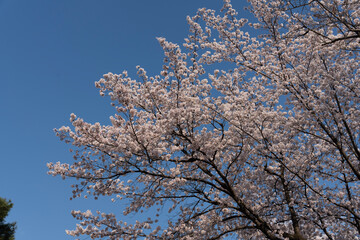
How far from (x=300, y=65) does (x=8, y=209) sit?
20.4 m

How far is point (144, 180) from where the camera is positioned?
9398mm

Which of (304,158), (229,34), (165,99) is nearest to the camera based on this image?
(165,99)

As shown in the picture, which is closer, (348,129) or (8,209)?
(348,129)

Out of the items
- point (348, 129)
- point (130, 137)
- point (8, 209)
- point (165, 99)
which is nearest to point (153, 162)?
point (130, 137)

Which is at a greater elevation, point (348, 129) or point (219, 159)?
point (348, 129)

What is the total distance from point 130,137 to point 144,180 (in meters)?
2.66

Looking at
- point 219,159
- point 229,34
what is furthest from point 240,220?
point 229,34

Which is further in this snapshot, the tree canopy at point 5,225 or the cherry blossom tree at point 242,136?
the tree canopy at point 5,225

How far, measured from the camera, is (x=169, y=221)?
8.42 meters

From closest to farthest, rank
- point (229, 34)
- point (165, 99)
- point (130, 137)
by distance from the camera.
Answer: point (130, 137) < point (165, 99) < point (229, 34)

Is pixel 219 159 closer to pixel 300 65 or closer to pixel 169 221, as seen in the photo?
pixel 169 221

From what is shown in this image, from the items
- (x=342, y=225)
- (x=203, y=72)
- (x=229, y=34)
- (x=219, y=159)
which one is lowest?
(x=342, y=225)

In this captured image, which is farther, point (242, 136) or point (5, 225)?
point (5, 225)

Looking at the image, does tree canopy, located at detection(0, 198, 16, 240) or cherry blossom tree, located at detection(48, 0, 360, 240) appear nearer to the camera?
cherry blossom tree, located at detection(48, 0, 360, 240)
